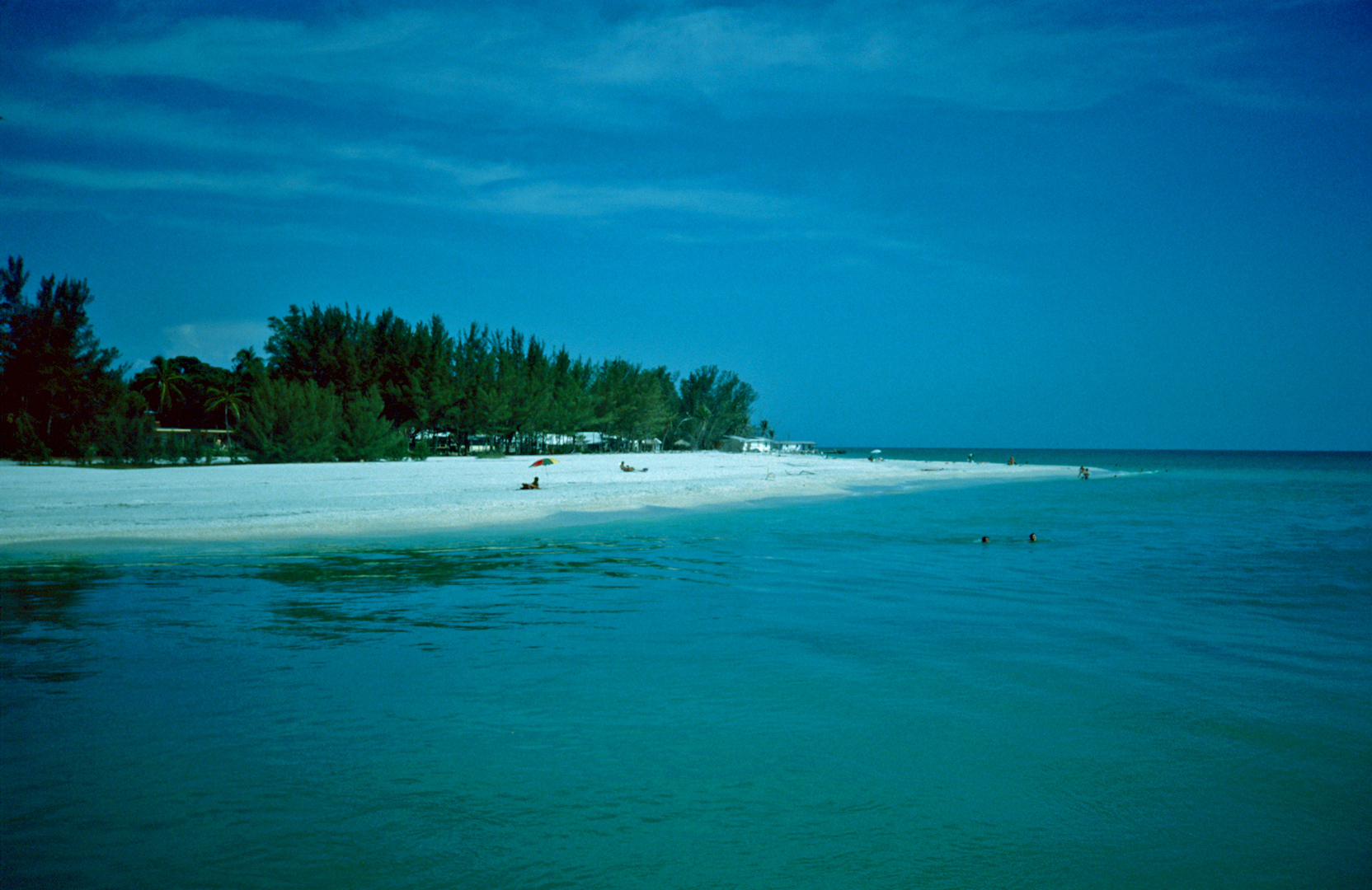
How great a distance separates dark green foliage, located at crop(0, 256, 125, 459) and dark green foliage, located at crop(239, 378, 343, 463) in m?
5.47

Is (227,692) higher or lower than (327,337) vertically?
lower

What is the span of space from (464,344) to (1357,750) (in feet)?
190

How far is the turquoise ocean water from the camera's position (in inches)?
168

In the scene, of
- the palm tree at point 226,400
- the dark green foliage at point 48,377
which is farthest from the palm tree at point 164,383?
the dark green foliage at point 48,377

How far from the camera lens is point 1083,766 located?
549 cm

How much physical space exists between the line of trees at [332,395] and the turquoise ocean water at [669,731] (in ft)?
83.1

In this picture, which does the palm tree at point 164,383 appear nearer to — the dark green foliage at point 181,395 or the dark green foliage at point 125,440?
the dark green foliage at point 181,395

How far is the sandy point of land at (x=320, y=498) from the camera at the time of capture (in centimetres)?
1641

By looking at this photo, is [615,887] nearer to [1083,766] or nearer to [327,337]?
[1083,766]

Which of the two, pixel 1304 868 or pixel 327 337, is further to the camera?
pixel 327 337

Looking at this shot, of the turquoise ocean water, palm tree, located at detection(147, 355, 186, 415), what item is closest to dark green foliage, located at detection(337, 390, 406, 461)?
the turquoise ocean water

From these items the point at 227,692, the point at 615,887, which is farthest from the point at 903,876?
the point at 227,692

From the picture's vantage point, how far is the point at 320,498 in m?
21.8

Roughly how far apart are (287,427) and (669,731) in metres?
34.7
